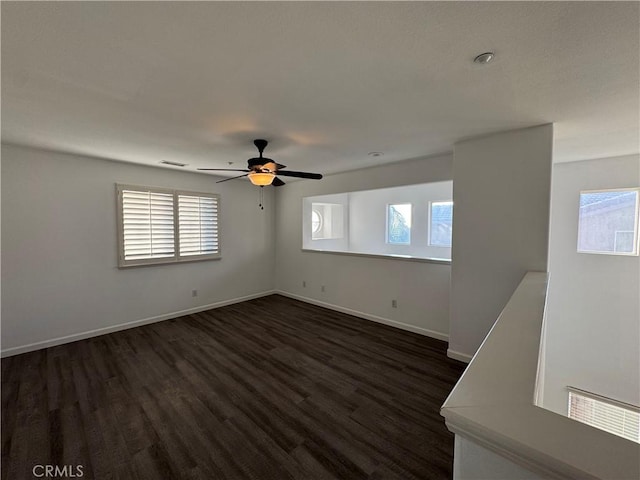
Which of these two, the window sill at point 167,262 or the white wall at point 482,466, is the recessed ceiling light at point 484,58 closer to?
the white wall at point 482,466

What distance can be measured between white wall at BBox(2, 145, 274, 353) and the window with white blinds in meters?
0.13

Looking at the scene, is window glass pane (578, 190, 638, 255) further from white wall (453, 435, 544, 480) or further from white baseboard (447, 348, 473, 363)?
white wall (453, 435, 544, 480)

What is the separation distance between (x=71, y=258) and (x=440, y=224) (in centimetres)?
707

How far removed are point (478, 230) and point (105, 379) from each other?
433 centimetres

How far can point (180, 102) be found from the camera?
202 cm

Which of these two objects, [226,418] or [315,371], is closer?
[226,418]

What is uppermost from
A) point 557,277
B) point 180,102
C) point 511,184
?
point 180,102

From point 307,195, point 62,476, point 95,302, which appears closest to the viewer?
point 62,476

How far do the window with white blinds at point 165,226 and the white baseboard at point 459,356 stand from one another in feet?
13.6

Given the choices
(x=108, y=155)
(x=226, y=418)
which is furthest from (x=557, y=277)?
(x=108, y=155)

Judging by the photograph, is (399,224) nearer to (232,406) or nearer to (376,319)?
(376,319)

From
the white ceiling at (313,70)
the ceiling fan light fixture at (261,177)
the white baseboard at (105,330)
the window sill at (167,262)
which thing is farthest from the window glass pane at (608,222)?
the window sill at (167,262)

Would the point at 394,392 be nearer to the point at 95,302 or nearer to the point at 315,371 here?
the point at 315,371

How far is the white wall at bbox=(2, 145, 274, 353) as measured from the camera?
10.5ft
